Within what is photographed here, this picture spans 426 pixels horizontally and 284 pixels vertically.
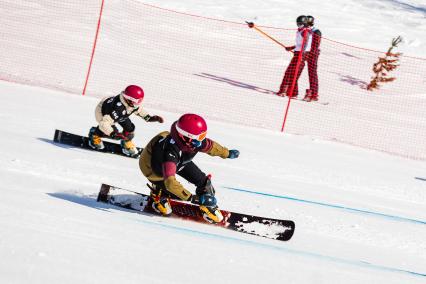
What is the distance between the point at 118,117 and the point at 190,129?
9.17 feet

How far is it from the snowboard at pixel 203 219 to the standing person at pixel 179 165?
0.08 metres

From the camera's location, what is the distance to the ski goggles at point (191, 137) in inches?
269

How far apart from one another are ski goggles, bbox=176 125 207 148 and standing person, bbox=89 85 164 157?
235 cm

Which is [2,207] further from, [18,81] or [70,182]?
[18,81]

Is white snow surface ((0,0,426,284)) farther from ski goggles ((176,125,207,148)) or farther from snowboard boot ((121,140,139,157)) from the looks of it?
ski goggles ((176,125,207,148))

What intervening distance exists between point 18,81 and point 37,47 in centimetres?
447

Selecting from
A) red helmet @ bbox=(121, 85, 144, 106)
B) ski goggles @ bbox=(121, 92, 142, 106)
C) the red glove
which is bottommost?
the red glove

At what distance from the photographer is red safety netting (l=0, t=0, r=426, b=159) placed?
15.0 m

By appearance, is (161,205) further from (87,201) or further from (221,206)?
(221,206)

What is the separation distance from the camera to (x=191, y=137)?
6.82m

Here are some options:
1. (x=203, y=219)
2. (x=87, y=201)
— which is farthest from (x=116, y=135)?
(x=203, y=219)

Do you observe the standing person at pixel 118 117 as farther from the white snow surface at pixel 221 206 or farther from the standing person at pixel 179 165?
the standing person at pixel 179 165

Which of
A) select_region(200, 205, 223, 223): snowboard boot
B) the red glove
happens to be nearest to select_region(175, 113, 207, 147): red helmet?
select_region(200, 205, 223, 223): snowboard boot

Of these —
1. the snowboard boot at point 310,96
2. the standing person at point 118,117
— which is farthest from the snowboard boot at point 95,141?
the snowboard boot at point 310,96
